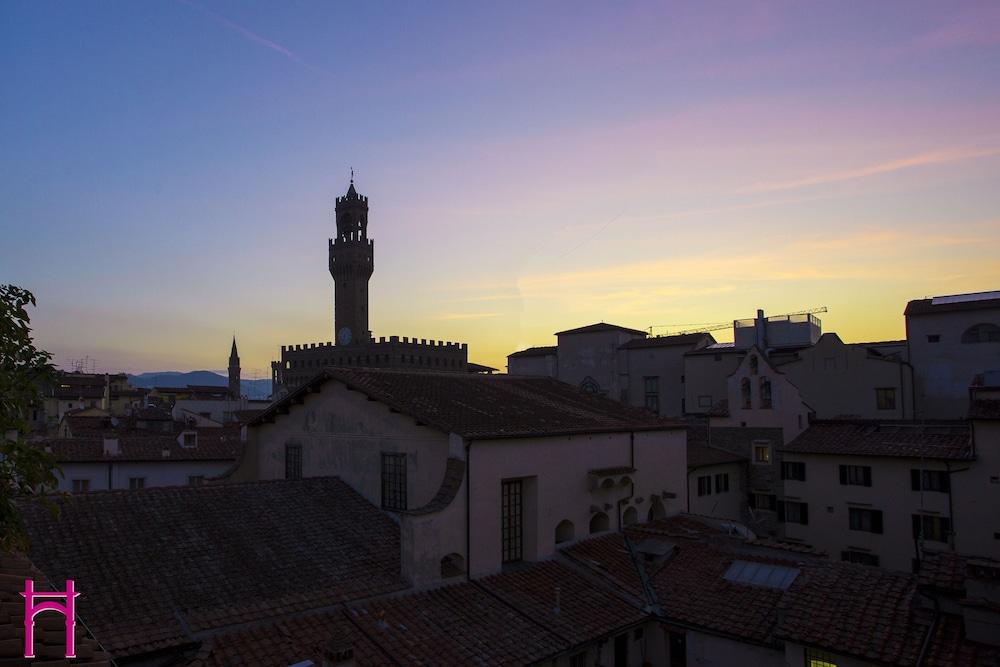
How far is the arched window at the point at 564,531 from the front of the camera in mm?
23422

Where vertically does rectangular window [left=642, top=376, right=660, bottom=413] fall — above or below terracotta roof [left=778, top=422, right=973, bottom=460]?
above

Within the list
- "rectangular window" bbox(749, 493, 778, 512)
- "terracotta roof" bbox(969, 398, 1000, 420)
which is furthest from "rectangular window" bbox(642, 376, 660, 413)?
"terracotta roof" bbox(969, 398, 1000, 420)

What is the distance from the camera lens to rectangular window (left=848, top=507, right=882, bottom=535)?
34.8m

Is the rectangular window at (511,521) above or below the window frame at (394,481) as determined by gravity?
below

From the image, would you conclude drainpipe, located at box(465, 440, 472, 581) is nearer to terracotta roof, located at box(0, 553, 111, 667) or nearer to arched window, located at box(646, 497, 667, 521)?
arched window, located at box(646, 497, 667, 521)

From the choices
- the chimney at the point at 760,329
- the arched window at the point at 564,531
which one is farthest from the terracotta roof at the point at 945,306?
the arched window at the point at 564,531

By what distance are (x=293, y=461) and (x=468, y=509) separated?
31.3 feet

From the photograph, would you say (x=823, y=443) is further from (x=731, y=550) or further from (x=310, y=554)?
(x=310, y=554)

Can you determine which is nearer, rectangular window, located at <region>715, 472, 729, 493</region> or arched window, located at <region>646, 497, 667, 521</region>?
arched window, located at <region>646, 497, 667, 521</region>

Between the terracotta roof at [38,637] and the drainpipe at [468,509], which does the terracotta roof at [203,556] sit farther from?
the terracotta roof at [38,637]

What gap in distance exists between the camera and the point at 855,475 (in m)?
35.9

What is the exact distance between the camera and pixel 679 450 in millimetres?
A: 30062

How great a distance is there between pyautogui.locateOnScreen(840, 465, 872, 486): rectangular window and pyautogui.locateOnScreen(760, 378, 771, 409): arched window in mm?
5744

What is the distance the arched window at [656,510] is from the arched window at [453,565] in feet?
38.1
